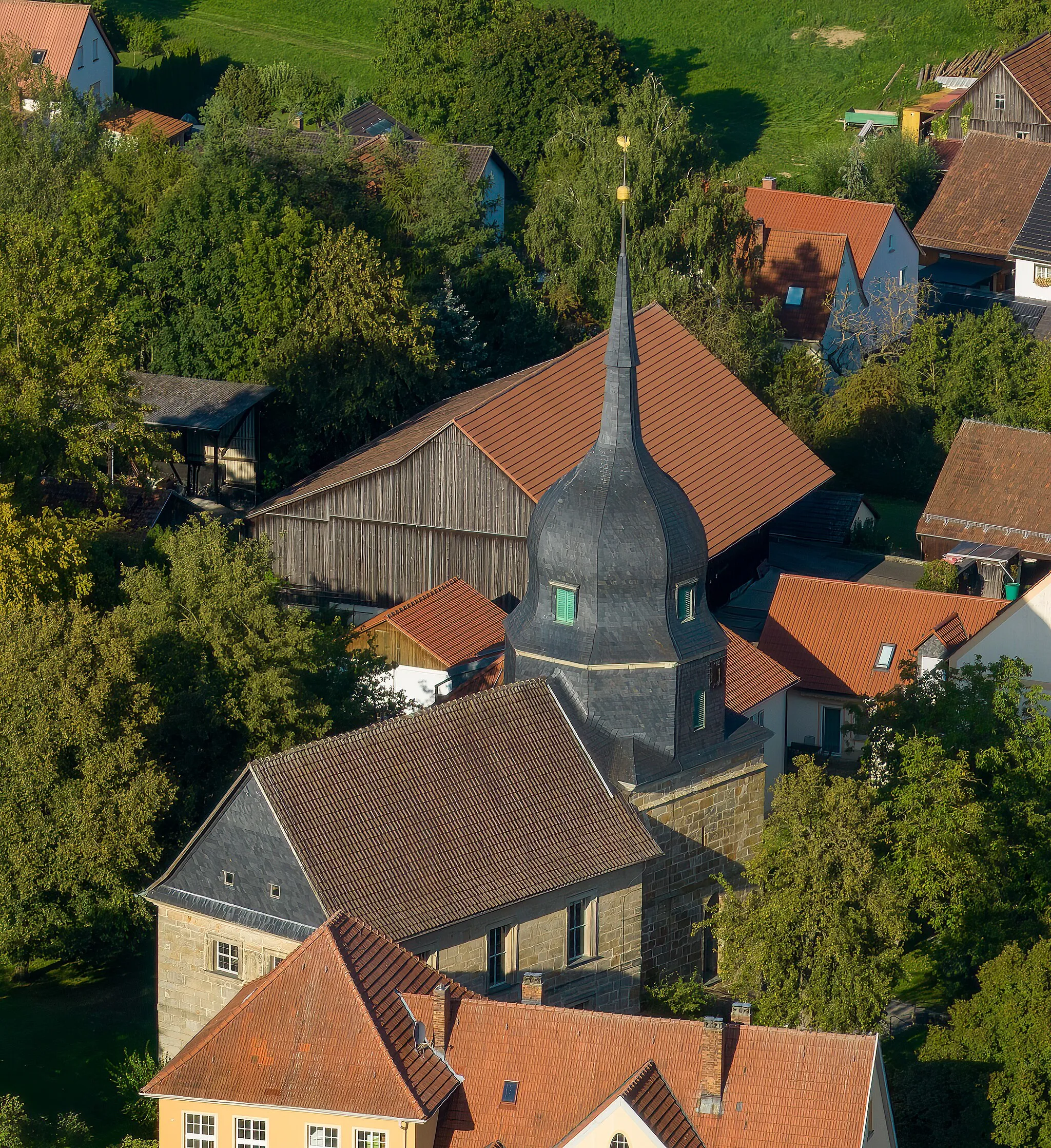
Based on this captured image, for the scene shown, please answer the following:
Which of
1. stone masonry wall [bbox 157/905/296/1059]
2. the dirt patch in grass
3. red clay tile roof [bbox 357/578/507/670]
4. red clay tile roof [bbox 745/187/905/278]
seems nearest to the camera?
stone masonry wall [bbox 157/905/296/1059]

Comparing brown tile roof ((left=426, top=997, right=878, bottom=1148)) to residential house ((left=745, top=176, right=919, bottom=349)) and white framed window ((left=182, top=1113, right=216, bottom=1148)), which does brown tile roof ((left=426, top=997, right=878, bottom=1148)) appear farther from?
residential house ((left=745, top=176, right=919, bottom=349))

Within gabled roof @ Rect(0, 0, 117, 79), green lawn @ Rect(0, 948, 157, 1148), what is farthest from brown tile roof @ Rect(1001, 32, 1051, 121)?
green lawn @ Rect(0, 948, 157, 1148)

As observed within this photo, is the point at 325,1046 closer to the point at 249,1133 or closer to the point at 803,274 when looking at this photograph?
the point at 249,1133

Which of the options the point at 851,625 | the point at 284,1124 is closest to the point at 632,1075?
the point at 284,1124

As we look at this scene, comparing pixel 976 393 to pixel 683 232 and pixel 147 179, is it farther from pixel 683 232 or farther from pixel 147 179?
pixel 147 179

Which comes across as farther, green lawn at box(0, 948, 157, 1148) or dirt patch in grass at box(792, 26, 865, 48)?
dirt patch in grass at box(792, 26, 865, 48)
